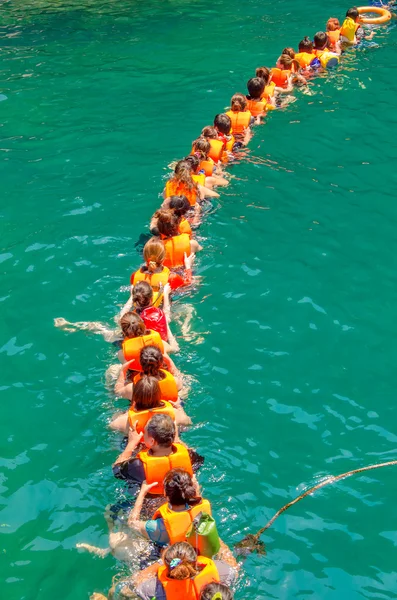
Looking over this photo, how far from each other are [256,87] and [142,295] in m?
7.83

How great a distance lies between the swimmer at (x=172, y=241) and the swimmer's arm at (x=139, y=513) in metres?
4.12

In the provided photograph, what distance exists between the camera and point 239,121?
13.6 metres

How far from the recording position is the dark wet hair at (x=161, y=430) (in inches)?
240

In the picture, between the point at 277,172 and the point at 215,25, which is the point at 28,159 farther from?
the point at 215,25

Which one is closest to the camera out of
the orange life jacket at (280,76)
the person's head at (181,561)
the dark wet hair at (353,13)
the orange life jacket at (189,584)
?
the person's head at (181,561)

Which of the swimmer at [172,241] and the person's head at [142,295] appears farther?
the swimmer at [172,241]

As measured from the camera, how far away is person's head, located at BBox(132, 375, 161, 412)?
6.64m

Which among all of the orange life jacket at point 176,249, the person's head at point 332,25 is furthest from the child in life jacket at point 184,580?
the person's head at point 332,25

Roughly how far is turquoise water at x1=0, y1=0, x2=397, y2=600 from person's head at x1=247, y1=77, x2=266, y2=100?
1.96ft

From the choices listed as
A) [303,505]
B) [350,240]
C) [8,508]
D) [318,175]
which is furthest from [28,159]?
[303,505]

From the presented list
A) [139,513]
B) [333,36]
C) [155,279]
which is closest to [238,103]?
[333,36]

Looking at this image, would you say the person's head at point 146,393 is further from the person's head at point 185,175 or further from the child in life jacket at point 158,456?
the person's head at point 185,175

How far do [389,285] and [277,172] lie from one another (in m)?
3.69

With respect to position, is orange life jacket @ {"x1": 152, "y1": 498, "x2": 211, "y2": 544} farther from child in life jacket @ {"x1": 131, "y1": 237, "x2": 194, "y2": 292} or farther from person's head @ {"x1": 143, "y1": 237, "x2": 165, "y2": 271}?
person's head @ {"x1": 143, "y1": 237, "x2": 165, "y2": 271}
